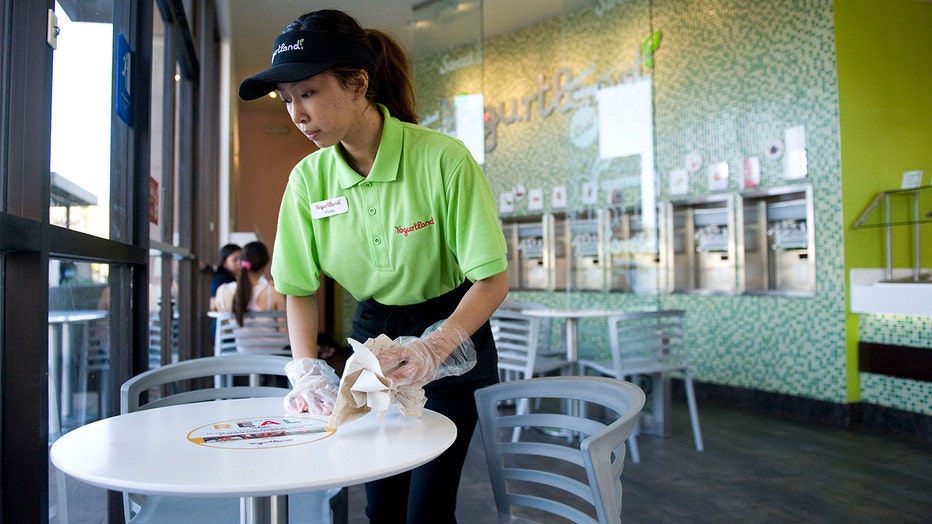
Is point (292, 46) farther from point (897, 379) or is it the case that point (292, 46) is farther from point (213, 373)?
point (897, 379)

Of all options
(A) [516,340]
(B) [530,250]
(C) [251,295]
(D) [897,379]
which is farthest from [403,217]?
(B) [530,250]

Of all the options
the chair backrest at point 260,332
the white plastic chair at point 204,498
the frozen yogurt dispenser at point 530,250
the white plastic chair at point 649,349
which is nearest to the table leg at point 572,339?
the white plastic chair at point 649,349

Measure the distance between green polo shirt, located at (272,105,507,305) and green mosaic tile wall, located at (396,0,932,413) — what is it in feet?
12.5

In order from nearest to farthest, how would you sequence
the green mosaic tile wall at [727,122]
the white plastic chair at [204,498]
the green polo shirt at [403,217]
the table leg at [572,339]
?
1. the green polo shirt at [403,217]
2. the white plastic chair at [204,498]
3. the table leg at [572,339]
4. the green mosaic tile wall at [727,122]

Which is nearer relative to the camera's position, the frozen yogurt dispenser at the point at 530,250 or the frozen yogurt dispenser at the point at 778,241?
the frozen yogurt dispenser at the point at 778,241

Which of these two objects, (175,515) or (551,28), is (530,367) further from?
(551,28)

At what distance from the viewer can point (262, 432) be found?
4.02ft

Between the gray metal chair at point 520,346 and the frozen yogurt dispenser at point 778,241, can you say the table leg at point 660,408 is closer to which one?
the gray metal chair at point 520,346

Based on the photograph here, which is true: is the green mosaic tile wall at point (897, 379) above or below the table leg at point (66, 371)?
below

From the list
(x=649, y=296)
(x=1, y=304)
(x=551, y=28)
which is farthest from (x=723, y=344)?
(x=1, y=304)

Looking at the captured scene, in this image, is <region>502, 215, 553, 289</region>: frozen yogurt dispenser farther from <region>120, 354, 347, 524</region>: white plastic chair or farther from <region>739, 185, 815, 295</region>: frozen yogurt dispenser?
<region>120, 354, 347, 524</region>: white plastic chair

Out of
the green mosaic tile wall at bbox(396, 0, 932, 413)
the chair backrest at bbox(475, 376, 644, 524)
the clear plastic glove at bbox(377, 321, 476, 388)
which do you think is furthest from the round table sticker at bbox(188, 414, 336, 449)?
the green mosaic tile wall at bbox(396, 0, 932, 413)

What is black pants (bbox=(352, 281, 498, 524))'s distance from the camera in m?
1.42

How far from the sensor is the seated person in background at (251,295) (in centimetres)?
425
